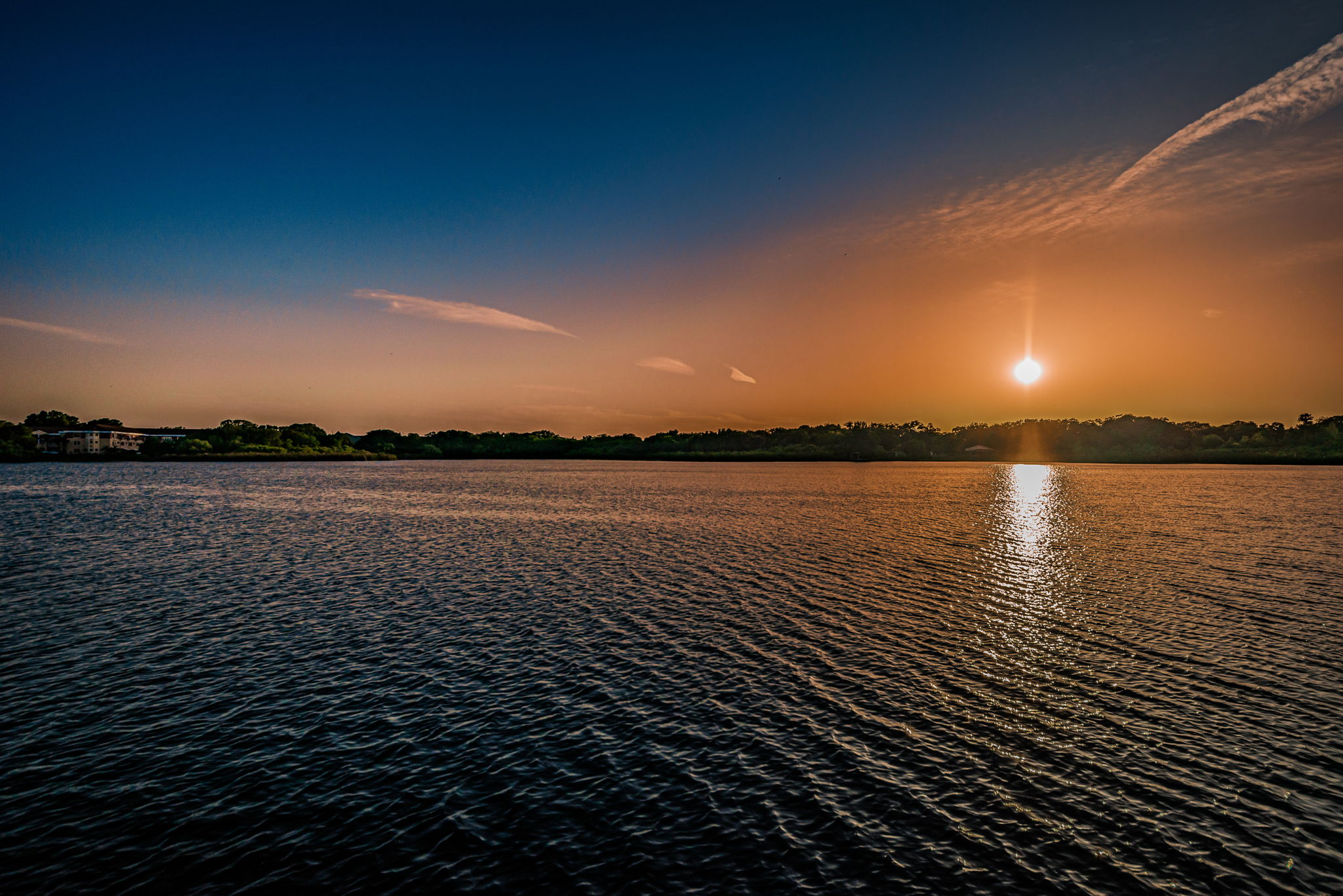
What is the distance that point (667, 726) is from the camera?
1903 centimetres

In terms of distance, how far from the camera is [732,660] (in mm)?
25156

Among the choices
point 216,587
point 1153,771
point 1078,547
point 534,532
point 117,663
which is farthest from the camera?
point 534,532

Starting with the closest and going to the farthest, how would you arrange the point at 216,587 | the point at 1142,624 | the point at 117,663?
1. the point at 117,663
2. the point at 1142,624
3. the point at 216,587

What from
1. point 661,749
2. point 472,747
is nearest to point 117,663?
point 472,747

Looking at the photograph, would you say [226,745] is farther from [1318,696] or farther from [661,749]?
[1318,696]

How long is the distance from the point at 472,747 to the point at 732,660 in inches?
446

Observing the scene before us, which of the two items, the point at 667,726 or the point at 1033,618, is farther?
the point at 1033,618

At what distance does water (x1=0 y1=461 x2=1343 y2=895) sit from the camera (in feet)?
42.3

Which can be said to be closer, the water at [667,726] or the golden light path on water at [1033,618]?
the water at [667,726]

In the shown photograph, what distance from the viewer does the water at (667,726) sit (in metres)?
12.9

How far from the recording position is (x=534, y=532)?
63.6 meters

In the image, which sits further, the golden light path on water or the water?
the golden light path on water

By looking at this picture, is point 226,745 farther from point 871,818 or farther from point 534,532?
point 534,532

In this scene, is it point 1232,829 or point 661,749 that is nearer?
point 1232,829
